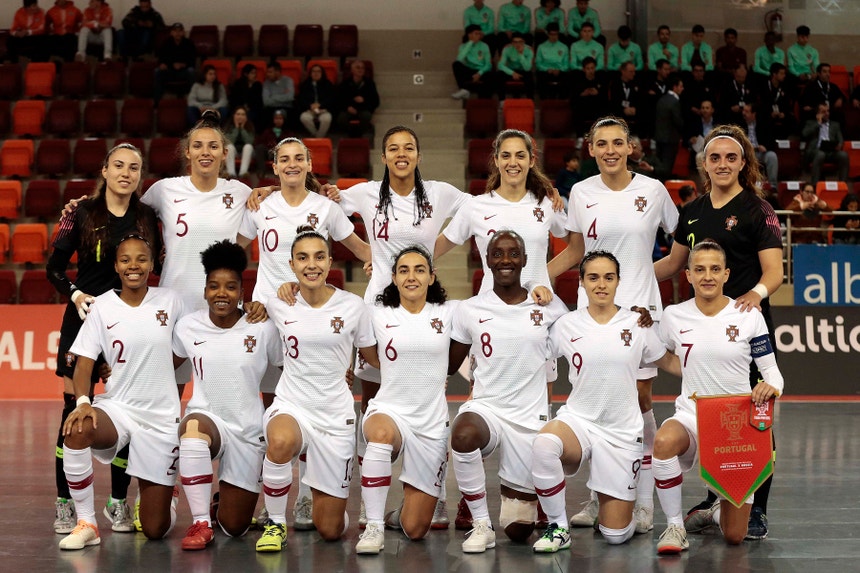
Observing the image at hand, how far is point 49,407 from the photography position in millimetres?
10836

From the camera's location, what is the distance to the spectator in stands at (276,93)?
1572 centimetres

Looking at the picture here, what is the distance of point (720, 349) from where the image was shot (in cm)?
556

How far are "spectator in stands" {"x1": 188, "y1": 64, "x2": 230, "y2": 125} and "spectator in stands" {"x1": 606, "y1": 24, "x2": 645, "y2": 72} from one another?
6233 mm

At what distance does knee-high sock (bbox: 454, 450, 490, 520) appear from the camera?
17.8ft

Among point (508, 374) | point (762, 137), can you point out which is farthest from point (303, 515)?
point (762, 137)

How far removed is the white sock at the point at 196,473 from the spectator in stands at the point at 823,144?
1268cm

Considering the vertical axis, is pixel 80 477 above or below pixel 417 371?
below

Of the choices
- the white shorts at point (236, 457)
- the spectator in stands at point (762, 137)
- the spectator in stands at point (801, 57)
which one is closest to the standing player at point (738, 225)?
the white shorts at point (236, 457)

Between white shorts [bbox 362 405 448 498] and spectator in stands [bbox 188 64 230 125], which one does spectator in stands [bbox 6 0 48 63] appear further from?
white shorts [bbox 362 405 448 498]

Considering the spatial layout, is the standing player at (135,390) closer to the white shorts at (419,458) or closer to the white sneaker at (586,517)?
the white shorts at (419,458)

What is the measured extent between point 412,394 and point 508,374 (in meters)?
0.55

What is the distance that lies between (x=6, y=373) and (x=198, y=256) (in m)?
6.31

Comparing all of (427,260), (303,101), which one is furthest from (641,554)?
(303,101)

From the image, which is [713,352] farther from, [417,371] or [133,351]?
[133,351]
